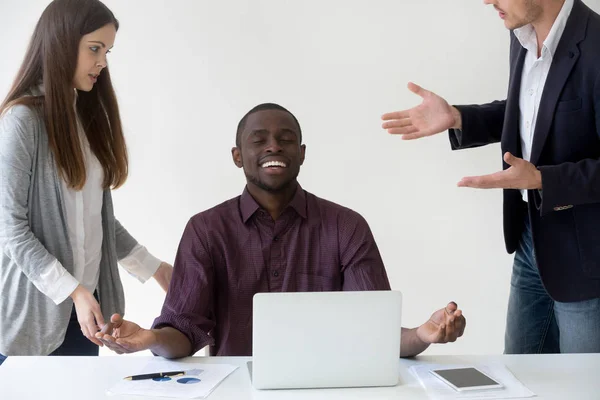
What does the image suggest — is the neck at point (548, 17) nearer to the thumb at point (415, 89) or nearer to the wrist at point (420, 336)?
the thumb at point (415, 89)

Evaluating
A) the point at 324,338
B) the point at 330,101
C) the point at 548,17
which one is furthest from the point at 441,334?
the point at 330,101

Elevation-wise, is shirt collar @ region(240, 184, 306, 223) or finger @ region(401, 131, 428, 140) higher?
finger @ region(401, 131, 428, 140)

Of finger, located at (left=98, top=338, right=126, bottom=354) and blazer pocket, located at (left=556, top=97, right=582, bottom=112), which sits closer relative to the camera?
finger, located at (left=98, top=338, right=126, bottom=354)

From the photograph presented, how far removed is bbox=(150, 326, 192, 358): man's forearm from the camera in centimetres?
171

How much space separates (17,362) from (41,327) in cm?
40

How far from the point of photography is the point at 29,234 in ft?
6.56

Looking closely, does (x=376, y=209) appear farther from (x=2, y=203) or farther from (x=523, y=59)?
(x=2, y=203)

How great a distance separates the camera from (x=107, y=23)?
2.15 meters

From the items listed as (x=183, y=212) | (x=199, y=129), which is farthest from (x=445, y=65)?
(x=183, y=212)

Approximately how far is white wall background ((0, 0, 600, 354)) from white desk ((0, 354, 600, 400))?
168 cm

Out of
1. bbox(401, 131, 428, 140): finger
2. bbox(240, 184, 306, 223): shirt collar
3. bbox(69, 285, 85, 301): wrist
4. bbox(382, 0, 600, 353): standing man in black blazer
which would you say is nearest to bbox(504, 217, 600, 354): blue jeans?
bbox(382, 0, 600, 353): standing man in black blazer

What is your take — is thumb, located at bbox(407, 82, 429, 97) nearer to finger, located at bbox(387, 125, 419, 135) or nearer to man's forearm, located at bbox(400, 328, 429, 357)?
finger, located at bbox(387, 125, 419, 135)

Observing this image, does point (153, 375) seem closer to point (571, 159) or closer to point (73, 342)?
point (73, 342)

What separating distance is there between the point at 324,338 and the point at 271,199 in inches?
26.5
